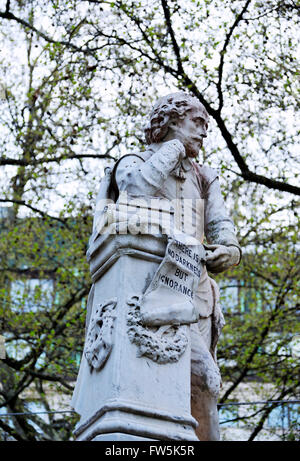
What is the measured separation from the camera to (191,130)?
19.3 feet

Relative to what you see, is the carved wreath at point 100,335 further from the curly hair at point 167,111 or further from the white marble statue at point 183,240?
the curly hair at point 167,111

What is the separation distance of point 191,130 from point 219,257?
105 cm

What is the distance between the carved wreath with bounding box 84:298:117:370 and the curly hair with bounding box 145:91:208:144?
1606 mm

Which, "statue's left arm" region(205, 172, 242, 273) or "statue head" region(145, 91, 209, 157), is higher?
"statue head" region(145, 91, 209, 157)

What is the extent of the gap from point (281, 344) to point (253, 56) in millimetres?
4866

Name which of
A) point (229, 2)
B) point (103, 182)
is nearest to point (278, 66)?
point (229, 2)

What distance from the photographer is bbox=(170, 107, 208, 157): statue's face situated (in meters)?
5.86

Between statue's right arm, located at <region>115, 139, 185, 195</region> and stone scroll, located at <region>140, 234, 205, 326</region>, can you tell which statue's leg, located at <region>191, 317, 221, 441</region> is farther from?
statue's right arm, located at <region>115, 139, 185, 195</region>

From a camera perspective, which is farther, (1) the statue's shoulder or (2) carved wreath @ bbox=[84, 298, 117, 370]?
(1) the statue's shoulder

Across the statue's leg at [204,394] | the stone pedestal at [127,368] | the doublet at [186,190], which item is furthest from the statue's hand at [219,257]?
the statue's leg at [204,394]

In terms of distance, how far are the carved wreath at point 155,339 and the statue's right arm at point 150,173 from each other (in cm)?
87

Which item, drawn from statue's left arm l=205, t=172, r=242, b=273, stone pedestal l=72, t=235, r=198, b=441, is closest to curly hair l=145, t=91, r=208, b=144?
statue's left arm l=205, t=172, r=242, b=273

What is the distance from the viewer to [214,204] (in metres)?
5.94

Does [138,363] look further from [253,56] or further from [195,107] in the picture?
[253,56]
